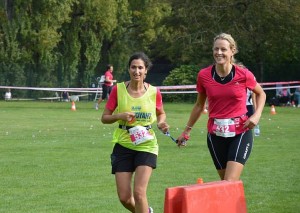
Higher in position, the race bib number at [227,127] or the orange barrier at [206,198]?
the race bib number at [227,127]

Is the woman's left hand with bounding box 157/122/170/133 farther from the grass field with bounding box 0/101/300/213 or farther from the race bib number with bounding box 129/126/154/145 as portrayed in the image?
the grass field with bounding box 0/101/300/213

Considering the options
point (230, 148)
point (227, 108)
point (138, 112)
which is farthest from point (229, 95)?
point (138, 112)

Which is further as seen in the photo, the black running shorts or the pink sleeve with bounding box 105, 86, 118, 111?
the pink sleeve with bounding box 105, 86, 118, 111

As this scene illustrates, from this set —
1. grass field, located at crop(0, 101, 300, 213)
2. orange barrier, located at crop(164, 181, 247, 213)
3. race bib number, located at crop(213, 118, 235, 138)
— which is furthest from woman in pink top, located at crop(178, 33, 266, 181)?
grass field, located at crop(0, 101, 300, 213)

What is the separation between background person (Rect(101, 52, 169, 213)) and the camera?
930 centimetres

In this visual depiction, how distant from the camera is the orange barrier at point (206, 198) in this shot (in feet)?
25.3

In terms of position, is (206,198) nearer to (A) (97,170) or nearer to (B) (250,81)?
(B) (250,81)

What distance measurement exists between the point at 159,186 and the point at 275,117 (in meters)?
19.0

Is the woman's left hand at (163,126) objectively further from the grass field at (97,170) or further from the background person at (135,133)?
the grass field at (97,170)

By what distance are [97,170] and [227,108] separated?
229 inches

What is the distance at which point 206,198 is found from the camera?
791 centimetres

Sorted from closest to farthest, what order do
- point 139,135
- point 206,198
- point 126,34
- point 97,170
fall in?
point 206,198 → point 139,135 → point 97,170 → point 126,34

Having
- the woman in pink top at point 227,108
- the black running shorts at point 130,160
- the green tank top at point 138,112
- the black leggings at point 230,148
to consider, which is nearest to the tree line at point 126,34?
the woman in pink top at point 227,108

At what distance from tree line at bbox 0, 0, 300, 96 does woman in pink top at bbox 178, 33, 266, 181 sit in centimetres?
3652
